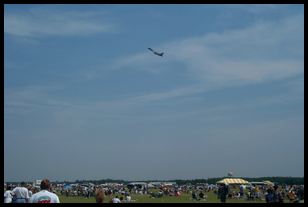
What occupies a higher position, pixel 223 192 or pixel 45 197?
pixel 223 192

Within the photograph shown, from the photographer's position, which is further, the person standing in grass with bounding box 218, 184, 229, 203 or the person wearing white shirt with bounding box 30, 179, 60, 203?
the person standing in grass with bounding box 218, 184, 229, 203

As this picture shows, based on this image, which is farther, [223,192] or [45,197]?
[223,192]

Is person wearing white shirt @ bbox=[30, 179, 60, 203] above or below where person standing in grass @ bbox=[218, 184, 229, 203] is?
below

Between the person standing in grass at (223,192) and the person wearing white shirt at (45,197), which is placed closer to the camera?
the person wearing white shirt at (45,197)

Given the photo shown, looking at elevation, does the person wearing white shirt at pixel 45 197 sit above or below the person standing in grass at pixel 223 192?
below
